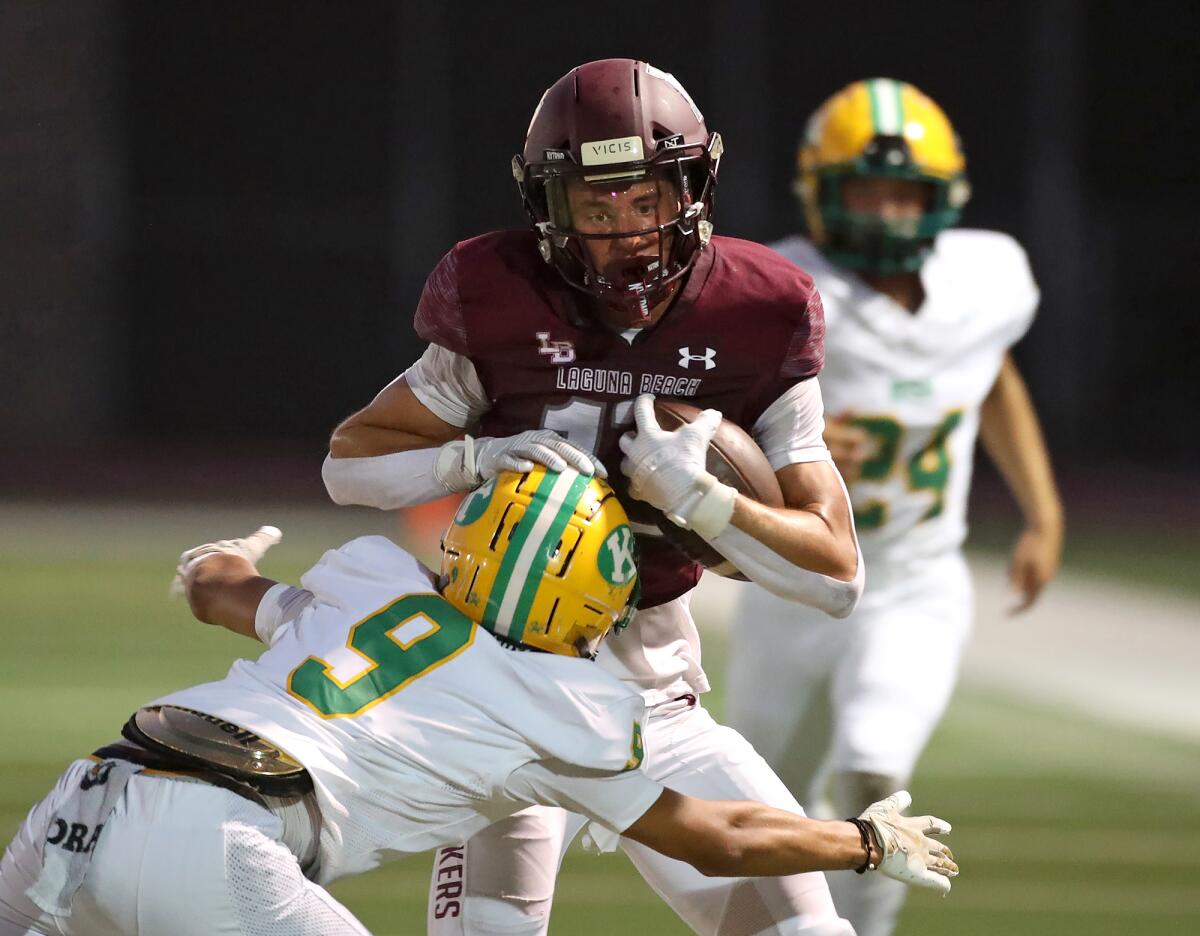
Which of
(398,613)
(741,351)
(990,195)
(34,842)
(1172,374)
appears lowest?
(1172,374)

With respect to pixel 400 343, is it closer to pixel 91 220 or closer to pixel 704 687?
pixel 91 220

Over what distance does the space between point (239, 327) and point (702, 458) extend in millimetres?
10036

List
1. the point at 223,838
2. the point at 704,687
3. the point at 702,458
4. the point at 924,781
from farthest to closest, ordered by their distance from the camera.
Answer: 1. the point at 924,781
2. the point at 704,687
3. the point at 702,458
4. the point at 223,838

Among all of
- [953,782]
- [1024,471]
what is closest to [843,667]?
[1024,471]

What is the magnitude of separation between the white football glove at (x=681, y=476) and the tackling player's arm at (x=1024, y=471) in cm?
177

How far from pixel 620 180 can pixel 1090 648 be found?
505 centimetres

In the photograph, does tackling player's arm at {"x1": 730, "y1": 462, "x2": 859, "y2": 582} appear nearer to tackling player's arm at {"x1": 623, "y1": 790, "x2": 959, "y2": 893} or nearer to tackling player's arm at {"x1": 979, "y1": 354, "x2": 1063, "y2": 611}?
tackling player's arm at {"x1": 623, "y1": 790, "x2": 959, "y2": 893}

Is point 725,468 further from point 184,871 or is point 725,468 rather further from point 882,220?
point 882,220

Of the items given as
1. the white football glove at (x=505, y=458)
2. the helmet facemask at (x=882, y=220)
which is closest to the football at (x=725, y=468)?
the white football glove at (x=505, y=458)

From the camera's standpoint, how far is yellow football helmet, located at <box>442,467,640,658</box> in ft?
8.26

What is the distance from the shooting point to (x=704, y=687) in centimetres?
311

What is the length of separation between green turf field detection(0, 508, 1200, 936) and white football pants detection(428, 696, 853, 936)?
3.67 ft

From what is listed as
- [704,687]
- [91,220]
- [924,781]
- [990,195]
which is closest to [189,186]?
[91,220]

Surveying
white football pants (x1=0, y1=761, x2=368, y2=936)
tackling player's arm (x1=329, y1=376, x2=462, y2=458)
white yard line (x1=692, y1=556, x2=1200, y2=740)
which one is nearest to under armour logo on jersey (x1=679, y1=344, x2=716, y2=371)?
tackling player's arm (x1=329, y1=376, x2=462, y2=458)
